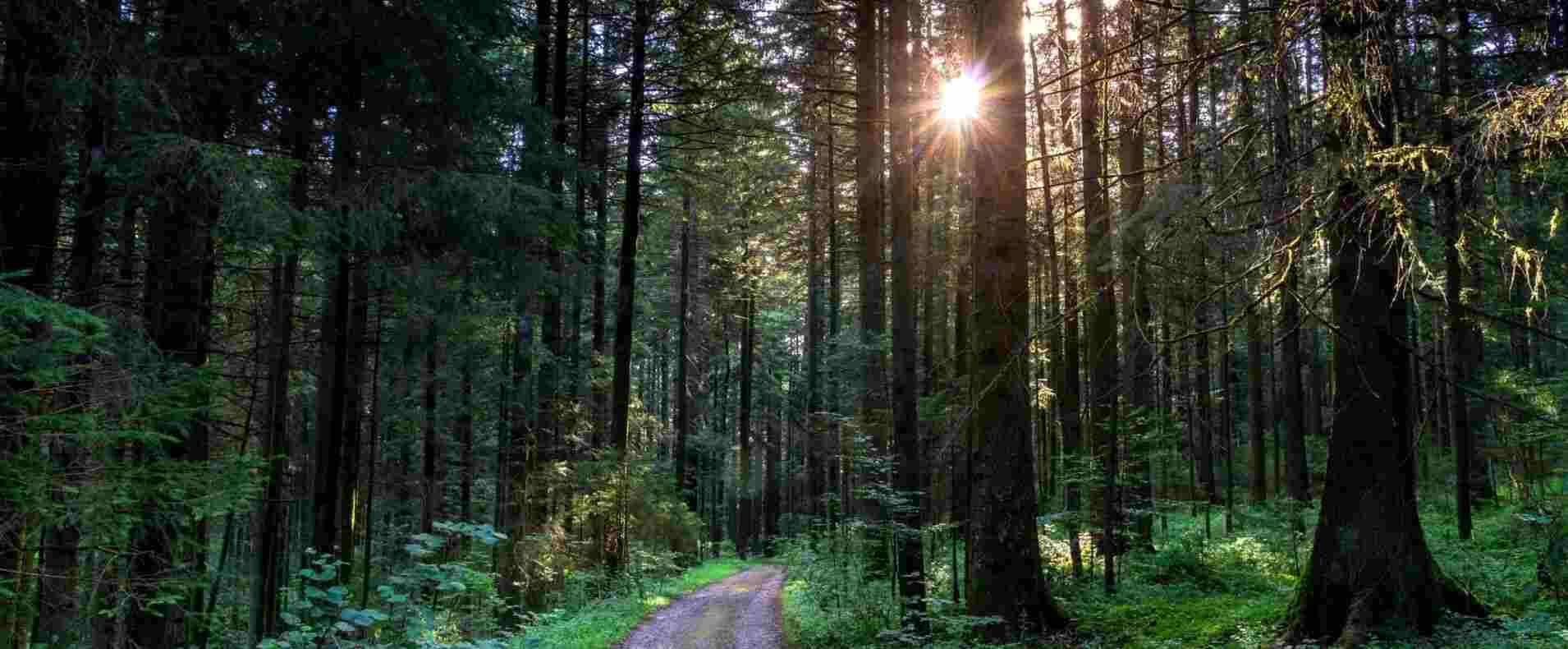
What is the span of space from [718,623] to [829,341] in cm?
637

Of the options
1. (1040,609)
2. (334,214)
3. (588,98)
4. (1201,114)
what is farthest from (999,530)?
(1201,114)

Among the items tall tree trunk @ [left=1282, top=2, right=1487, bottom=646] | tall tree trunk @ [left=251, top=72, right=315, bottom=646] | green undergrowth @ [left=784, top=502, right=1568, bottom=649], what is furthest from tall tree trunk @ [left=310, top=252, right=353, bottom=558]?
tall tree trunk @ [left=1282, top=2, right=1487, bottom=646]

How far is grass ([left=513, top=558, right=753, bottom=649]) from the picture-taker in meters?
10.3

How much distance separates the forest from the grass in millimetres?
167

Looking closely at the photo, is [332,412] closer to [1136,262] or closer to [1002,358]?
[1002,358]

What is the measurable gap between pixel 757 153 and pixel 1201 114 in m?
12.7

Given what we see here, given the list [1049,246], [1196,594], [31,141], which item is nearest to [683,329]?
[1049,246]

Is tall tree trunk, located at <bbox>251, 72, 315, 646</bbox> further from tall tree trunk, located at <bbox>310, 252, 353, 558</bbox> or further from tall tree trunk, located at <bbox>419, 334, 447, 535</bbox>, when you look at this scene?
tall tree trunk, located at <bbox>419, 334, 447, 535</bbox>

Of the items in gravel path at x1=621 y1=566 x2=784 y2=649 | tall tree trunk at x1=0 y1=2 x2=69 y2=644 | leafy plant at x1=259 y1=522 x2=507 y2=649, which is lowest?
gravel path at x1=621 y1=566 x2=784 y2=649

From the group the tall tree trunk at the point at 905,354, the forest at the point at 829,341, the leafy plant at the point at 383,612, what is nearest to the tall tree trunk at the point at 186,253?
the forest at the point at 829,341

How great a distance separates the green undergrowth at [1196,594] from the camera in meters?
7.18

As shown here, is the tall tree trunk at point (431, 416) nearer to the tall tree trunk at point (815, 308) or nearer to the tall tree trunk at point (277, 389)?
the tall tree trunk at point (277, 389)

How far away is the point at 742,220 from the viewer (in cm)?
2664

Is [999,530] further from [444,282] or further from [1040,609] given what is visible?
[444,282]
